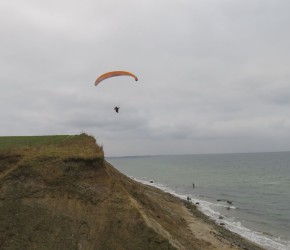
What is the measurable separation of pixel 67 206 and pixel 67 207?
2.3 inches

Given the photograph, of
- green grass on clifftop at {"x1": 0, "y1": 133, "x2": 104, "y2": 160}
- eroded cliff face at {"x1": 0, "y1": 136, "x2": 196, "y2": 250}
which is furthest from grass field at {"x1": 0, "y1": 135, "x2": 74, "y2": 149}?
eroded cliff face at {"x1": 0, "y1": 136, "x2": 196, "y2": 250}

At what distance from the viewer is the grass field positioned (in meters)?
22.0

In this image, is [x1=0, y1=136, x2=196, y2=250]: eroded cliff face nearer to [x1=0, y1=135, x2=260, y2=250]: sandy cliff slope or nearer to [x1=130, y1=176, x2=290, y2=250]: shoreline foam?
[x1=0, y1=135, x2=260, y2=250]: sandy cliff slope

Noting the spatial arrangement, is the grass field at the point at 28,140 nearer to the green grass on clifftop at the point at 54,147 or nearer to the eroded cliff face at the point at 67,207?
the green grass on clifftop at the point at 54,147

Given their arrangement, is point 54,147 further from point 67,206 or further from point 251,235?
point 251,235

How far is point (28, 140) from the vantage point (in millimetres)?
22922

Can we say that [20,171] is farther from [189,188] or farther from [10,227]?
[189,188]

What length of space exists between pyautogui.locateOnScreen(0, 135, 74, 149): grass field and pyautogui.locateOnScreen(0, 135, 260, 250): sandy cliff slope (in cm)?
100

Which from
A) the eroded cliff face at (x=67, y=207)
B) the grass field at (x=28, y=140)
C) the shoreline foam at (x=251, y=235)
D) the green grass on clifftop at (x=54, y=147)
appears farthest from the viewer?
the shoreline foam at (x=251, y=235)

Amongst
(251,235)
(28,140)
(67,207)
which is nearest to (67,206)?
(67,207)

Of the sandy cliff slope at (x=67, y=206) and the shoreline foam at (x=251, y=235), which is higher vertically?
the sandy cliff slope at (x=67, y=206)

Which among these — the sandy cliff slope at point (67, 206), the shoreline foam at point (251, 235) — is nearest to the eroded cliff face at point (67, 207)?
the sandy cliff slope at point (67, 206)

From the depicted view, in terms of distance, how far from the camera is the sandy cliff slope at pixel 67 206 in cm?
1827

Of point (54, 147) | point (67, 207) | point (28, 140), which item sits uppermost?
point (28, 140)
